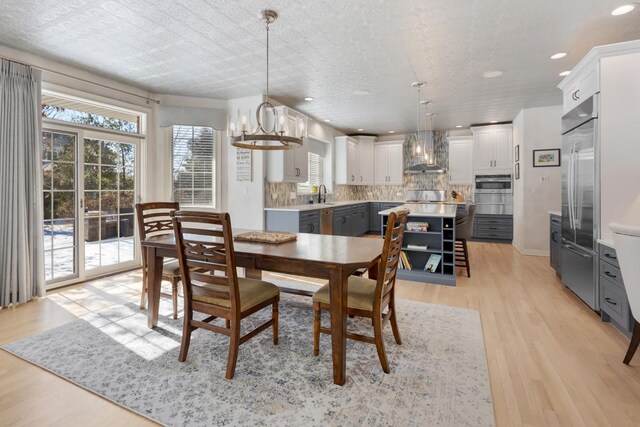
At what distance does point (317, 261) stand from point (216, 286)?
79 cm

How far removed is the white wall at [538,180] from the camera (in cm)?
565

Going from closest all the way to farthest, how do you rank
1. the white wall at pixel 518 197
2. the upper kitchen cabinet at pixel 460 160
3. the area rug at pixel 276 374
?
the area rug at pixel 276 374, the white wall at pixel 518 197, the upper kitchen cabinet at pixel 460 160

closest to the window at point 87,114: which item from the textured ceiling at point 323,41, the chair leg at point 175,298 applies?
the textured ceiling at point 323,41

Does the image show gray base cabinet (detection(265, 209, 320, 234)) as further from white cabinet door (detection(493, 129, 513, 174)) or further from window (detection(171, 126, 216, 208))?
white cabinet door (detection(493, 129, 513, 174))

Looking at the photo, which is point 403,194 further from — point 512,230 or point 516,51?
point 516,51

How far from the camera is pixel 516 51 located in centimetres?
344

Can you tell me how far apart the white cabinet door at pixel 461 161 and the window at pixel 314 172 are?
3.06 m

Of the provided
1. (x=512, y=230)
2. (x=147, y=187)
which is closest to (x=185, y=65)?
(x=147, y=187)

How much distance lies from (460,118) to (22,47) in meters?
6.74

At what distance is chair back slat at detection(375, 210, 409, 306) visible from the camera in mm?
1928

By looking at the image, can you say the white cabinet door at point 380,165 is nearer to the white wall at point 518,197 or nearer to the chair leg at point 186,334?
the white wall at point 518,197

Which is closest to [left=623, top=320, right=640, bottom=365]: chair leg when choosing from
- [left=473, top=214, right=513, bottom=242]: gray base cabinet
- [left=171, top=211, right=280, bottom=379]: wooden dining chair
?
[left=171, top=211, right=280, bottom=379]: wooden dining chair

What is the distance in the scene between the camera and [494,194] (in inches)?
275

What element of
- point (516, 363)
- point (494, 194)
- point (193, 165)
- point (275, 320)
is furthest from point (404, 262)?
point (494, 194)
